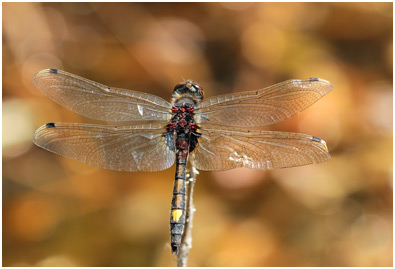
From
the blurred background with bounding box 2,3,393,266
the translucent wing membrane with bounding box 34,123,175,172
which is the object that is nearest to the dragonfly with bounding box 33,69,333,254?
the translucent wing membrane with bounding box 34,123,175,172

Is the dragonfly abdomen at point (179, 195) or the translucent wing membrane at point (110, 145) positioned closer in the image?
the dragonfly abdomen at point (179, 195)

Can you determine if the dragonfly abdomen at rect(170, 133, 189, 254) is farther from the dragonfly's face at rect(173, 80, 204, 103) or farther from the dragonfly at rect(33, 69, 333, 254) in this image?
the dragonfly's face at rect(173, 80, 204, 103)

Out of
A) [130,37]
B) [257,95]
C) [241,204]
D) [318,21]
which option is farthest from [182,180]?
[318,21]

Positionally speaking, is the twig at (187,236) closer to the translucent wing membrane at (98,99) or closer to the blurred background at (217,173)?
the translucent wing membrane at (98,99)

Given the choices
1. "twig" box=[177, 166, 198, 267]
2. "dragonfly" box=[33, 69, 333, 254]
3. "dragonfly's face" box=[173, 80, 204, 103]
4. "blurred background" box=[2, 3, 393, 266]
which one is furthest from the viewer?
"blurred background" box=[2, 3, 393, 266]

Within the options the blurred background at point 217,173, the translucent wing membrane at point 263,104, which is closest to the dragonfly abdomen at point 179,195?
the translucent wing membrane at point 263,104

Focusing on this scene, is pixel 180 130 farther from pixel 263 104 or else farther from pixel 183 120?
pixel 263 104
